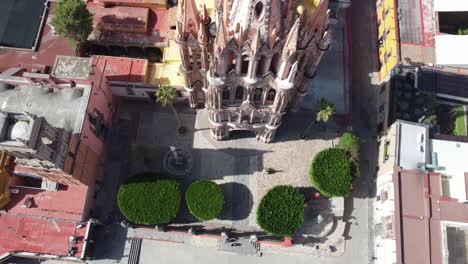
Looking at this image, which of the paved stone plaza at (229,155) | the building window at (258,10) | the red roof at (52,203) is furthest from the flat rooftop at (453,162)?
the red roof at (52,203)

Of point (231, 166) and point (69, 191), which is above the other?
point (231, 166)

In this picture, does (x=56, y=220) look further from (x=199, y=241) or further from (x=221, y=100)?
(x=221, y=100)

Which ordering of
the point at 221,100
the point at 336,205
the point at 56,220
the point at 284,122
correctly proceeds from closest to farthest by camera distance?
1. the point at 221,100
2. the point at 56,220
3. the point at 336,205
4. the point at 284,122

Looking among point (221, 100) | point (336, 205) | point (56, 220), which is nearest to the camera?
point (221, 100)

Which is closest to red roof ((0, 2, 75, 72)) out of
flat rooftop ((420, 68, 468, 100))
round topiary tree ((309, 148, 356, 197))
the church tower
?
the church tower

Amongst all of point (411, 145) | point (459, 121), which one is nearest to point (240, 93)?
point (411, 145)

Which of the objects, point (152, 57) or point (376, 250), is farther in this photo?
point (152, 57)

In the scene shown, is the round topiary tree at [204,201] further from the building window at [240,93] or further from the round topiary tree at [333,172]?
the round topiary tree at [333,172]

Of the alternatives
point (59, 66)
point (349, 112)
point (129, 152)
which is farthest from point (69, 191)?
point (349, 112)
